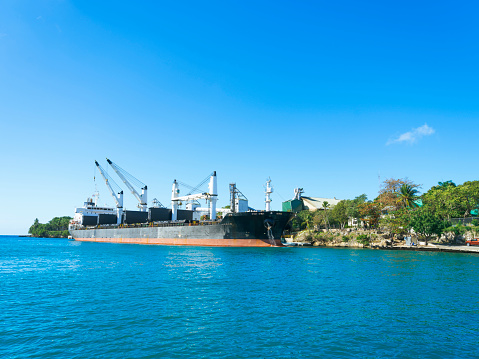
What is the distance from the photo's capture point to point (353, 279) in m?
26.9

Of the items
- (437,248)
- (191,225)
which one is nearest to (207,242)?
(191,225)

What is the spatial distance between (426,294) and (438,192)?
68.1m

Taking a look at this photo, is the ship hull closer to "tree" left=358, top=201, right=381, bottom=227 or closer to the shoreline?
the shoreline

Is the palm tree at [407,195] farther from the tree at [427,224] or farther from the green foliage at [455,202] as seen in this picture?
the tree at [427,224]

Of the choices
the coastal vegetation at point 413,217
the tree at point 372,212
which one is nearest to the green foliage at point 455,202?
the coastal vegetation at point 413,217

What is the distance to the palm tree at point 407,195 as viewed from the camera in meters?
78.6

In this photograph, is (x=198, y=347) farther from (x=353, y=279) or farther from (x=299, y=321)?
(x=353, y=279)

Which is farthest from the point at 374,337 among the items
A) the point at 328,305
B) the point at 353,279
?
the point at 353,279

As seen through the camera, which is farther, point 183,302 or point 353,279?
point 353,279

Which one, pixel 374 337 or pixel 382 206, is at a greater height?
pixel 382 206

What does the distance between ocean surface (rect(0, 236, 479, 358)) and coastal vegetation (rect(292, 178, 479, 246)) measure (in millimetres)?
43990

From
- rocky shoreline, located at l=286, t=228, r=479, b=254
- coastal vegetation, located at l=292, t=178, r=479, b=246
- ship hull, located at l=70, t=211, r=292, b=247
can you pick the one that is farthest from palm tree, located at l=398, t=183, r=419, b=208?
ship hull, located at l=70, t=211, r=292, b=247

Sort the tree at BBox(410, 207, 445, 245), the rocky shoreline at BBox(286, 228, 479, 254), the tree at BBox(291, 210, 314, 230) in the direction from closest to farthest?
the tree at BBox(410, 207, 445, 245)
the rocky shoreline at BBox(286, 228, 479, 254)
the tree at BBox(291, 210, 314, 230)

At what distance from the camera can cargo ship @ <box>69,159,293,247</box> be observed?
6506cm
